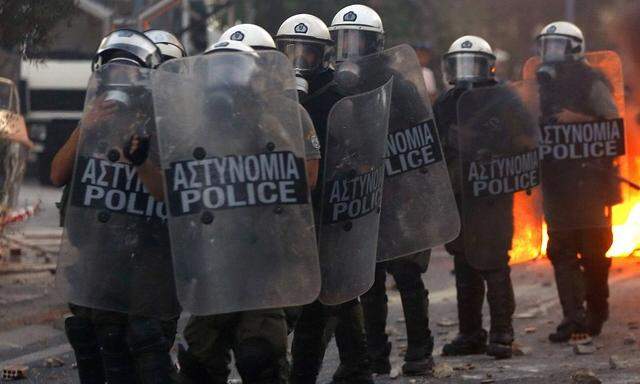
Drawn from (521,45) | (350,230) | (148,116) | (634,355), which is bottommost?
(634,355)

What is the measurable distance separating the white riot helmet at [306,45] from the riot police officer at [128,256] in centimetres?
91

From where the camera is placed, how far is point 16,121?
34.8 feet

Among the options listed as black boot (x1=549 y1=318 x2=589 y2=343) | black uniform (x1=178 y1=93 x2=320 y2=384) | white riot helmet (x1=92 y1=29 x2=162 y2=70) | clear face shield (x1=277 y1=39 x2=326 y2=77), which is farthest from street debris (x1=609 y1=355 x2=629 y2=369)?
white riot helmet (x1=92 y1=29 x2=162 y2=70)

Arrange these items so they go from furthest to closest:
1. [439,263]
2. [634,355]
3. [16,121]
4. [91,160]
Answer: [439,263] < [16,121] < [634,355] < [91,160]

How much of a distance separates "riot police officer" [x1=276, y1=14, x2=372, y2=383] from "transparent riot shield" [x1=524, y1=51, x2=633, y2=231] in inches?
94.1

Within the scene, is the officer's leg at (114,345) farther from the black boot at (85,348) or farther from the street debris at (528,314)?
the street debris at (528,314)

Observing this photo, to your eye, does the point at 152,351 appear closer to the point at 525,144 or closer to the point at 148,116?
the point at 148,116

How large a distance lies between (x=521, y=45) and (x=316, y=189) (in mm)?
27418

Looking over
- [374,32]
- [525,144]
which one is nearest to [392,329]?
[525,144]

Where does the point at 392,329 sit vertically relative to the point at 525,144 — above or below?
below

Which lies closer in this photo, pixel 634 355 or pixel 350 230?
pixel 350 230

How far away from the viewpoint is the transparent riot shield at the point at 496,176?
836 centimetres

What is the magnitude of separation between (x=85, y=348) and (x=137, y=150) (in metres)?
1.07

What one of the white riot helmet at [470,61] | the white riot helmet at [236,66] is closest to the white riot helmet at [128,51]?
the white riot helmet at [236,66]
